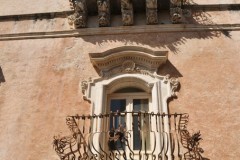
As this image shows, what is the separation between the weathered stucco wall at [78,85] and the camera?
7.30 metres

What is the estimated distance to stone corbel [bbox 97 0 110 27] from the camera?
922 cm

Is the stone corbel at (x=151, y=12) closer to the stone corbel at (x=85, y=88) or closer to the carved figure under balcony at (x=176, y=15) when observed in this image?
the carved figure under balcony at (x=176, y=15)

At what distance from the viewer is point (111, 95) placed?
8156 millimetres

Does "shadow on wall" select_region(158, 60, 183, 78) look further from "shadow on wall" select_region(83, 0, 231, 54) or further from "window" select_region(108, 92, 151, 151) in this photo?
"window" select_region(108, 92, 151, 151)

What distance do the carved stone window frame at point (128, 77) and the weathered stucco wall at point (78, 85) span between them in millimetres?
183

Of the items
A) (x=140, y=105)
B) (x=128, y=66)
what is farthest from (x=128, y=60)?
(x=140, y=105)

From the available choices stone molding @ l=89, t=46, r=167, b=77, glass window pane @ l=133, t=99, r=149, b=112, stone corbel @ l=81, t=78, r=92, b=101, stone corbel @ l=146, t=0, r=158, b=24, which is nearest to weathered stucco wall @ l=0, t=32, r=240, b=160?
stone corbel @ l=81, t=78, r=92, b=101

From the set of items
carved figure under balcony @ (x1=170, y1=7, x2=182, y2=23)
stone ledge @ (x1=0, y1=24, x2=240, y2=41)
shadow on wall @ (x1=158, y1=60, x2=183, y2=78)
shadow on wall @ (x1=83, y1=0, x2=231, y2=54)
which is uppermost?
carved figure under balcony @ (x1=170, y1=7, x2=182, y2=23)

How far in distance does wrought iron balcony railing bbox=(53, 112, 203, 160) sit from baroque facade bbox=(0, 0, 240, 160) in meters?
0.02

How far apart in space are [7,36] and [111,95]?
3244mm

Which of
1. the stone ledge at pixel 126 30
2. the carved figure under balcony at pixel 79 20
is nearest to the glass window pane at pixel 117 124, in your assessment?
the stone ledge at pixel 126 30

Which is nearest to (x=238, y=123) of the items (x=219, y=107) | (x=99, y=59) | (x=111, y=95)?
(x=219, y=107)

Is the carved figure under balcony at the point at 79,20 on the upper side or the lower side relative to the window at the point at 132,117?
upper

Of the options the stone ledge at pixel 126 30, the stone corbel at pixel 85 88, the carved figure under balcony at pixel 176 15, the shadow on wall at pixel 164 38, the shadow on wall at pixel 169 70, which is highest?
the carved figure under balcony at pixel 176 15
